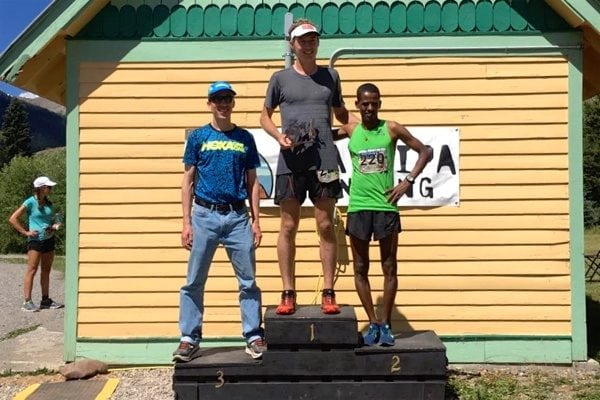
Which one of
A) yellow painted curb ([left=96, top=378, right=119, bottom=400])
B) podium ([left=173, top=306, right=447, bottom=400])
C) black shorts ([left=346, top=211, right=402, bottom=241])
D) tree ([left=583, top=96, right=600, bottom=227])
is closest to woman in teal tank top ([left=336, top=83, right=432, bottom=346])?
black shorts ([left=346, top=211, right=402, bottom=241])

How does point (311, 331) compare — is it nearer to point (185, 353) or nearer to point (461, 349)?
point (185, 353)

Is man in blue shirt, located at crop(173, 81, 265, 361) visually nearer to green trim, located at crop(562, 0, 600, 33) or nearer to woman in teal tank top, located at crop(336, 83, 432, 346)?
woman in teal tank top, located at crop(336, 83, 432, 346)

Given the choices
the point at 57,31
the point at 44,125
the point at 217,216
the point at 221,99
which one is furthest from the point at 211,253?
the point at 44,125

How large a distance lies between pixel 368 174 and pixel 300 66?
950mm

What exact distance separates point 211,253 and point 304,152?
3.26ft

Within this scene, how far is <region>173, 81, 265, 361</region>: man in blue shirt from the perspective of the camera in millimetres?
4785

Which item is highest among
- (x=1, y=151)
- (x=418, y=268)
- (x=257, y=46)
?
(x=1, y=151)

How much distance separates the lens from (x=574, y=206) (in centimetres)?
636

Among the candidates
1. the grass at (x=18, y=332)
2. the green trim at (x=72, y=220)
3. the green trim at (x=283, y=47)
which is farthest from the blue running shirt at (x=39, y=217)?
the green trim at (x=283, y=47)

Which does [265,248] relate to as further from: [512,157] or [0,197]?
[0,197]

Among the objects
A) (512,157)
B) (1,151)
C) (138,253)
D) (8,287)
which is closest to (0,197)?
(8,287)

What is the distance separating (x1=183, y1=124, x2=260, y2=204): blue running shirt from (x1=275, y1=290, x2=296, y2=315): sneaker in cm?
80

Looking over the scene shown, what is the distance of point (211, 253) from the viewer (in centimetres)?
486

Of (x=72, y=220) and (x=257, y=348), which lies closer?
(x=257, y=348)
